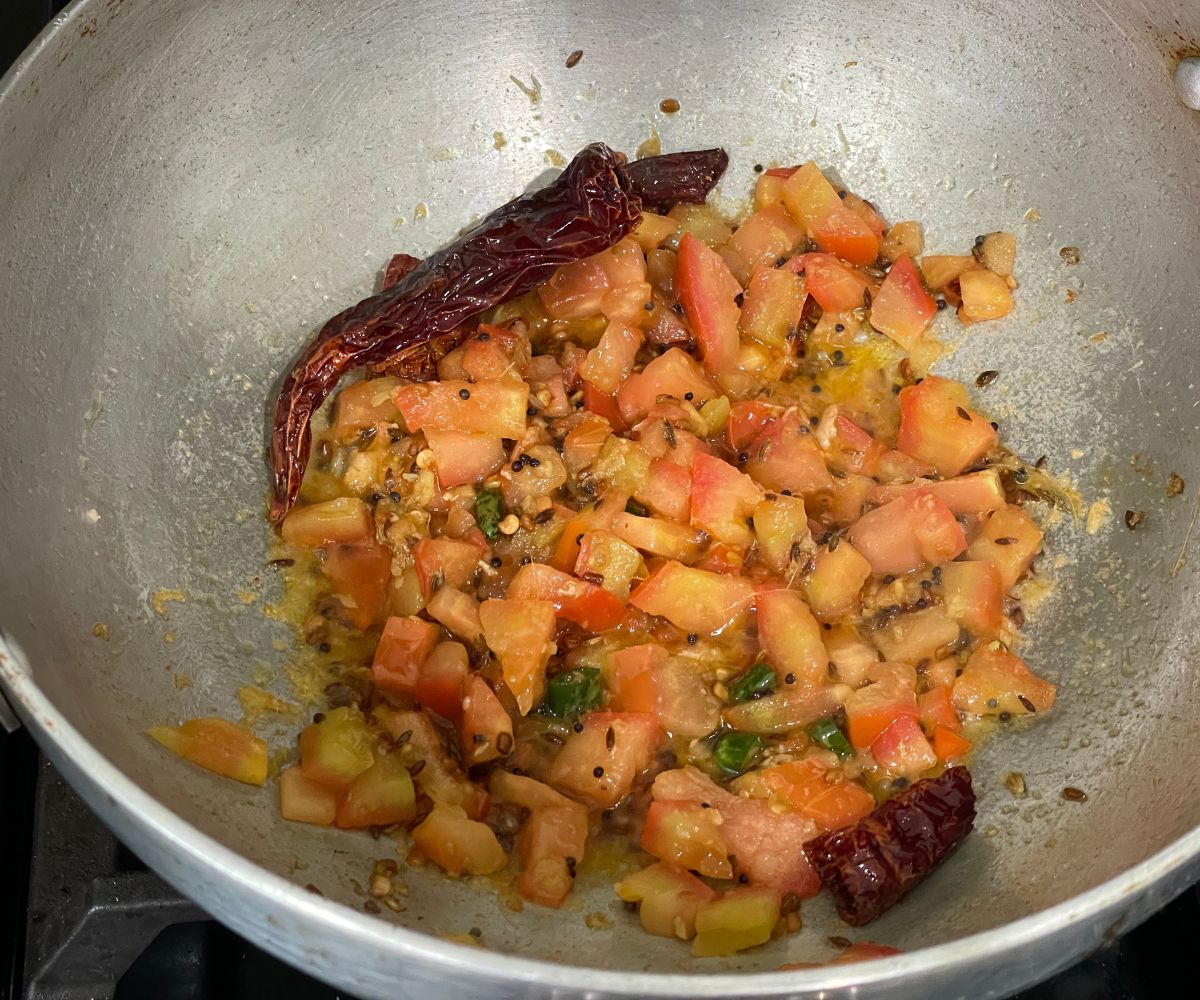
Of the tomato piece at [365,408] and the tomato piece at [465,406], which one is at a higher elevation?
the tomato piece at [365,408]

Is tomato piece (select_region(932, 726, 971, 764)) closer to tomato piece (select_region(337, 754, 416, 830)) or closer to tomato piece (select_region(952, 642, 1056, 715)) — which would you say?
tomato piece (select_region(952, 642, 1056, 715))

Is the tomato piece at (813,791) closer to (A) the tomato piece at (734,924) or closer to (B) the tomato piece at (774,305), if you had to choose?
(A) the tomato piece at (734,924)

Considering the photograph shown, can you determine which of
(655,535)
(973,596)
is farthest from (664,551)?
(973,596)

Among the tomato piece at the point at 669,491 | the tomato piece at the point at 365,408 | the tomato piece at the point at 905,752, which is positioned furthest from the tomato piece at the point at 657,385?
the tomato piece at the point at 905,752

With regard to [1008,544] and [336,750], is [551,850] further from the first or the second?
[1008,544]

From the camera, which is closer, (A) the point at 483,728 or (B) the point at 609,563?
(A) the point at 483,728
